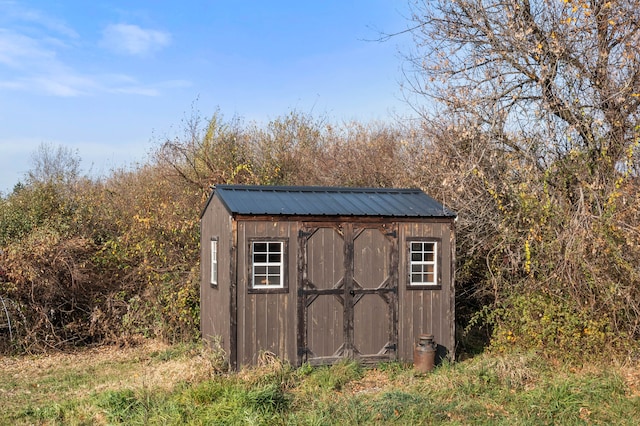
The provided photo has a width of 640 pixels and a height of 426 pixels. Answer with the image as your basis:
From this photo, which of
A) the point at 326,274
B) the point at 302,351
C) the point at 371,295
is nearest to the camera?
the point at 302,351

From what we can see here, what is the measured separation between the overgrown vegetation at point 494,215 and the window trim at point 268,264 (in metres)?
2.97

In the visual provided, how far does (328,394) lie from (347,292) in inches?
78.5

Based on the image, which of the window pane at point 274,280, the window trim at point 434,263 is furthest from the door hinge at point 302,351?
the window trim at point 434,263

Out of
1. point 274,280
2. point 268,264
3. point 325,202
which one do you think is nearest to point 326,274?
point 274,280

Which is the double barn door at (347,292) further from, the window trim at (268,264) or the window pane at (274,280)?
the window pane at (274,280)

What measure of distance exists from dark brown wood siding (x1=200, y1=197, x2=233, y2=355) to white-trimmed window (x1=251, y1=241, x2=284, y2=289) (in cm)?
41

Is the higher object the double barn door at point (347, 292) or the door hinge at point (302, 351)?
the double barn door at point (347, 292)

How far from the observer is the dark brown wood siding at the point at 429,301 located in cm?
999

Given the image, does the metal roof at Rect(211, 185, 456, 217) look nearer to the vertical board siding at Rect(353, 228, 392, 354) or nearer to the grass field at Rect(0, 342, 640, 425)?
the vertical board siding at Rect(353, 228, 392, 354)

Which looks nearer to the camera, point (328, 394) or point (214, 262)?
point (328, 394)

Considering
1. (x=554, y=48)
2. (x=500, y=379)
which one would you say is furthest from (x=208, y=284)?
(x=554, y=48)

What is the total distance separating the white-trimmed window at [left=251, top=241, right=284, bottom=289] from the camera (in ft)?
30.7

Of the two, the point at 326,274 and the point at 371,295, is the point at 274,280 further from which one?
the point at 371,295

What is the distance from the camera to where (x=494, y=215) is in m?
11.3
